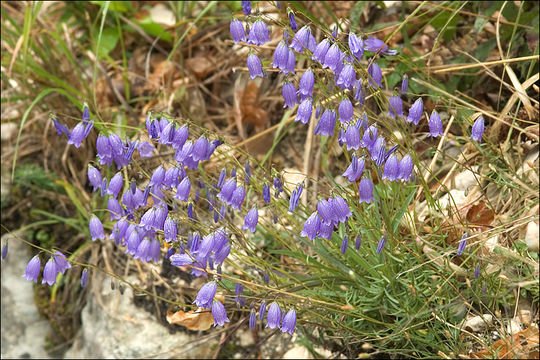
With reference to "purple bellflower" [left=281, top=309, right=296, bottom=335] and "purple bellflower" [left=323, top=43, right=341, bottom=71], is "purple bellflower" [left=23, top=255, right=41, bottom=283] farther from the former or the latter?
"purple bellflower" [left=323, top=43, right=341, bottom=71]

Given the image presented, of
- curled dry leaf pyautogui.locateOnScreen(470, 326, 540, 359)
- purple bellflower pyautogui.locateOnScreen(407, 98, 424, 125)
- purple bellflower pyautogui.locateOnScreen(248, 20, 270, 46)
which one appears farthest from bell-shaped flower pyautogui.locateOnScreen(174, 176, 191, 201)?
curled dry leaf pyautogui.locateOnScreen(470, 326, 540, 359)

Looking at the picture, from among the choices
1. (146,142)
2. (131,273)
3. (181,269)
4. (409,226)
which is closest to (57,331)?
(131,273)

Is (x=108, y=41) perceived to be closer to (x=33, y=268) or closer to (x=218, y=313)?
(x=33, y=268)

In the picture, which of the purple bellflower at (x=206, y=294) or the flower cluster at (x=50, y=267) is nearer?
the purple bellflower at (x=206, y=294)

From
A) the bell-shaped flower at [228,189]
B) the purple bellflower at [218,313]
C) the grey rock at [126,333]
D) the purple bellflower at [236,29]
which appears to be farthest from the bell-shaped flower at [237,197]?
the grey rock at [126,333]

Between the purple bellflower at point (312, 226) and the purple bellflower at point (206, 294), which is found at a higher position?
the purple bellflower at point (312, 226)

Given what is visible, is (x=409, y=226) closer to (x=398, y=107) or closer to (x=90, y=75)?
(x=398, y=107)

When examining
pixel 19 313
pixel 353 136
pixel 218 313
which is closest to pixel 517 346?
pixel 353 136

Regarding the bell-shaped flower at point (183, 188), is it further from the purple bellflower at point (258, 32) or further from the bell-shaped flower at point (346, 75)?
the bell-shaped flower at point (346, 75)

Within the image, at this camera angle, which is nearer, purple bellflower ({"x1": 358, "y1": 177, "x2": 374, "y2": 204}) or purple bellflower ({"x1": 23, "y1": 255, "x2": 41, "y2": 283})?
purple bellflower ({"x1": 358, "y1": 177, "x2": 374, "y2": 204})

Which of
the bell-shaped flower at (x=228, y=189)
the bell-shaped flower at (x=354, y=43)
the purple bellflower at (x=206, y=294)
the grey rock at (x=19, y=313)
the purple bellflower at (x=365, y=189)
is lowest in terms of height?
the grey rock at (x=19, y=313)
